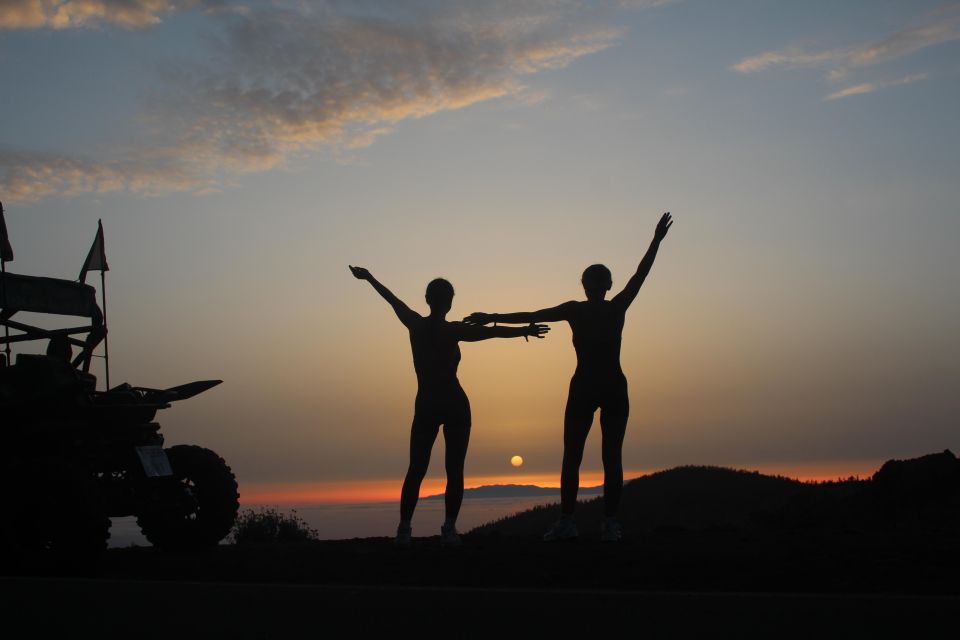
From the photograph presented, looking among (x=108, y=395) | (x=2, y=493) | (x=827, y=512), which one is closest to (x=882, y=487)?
(x=827, y=512)

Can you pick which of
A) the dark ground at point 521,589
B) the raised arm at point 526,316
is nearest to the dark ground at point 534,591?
the dark ground at point 521,589

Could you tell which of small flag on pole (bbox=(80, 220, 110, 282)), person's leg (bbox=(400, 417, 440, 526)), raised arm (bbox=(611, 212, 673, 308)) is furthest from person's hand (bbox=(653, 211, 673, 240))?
small flag on pole (bbox=(80, 220, 110, 282))

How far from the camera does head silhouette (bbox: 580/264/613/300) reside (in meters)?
9.09

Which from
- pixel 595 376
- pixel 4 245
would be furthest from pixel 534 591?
pixel 4 245

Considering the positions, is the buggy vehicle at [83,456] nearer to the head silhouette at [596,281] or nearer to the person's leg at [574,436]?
the person's leg at [574,436]

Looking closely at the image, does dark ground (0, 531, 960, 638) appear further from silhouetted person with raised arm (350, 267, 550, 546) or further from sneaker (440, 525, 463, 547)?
silhouetted person with raised arm (350, 267, 550, 546)

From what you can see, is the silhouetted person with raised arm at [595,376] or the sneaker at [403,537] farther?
the silhouetted person with raised arm at [595,376]

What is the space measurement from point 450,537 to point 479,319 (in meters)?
2.01

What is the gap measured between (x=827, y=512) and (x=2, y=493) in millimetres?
10376

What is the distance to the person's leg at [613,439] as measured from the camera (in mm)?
8672

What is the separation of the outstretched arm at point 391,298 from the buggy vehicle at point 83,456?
2.01m

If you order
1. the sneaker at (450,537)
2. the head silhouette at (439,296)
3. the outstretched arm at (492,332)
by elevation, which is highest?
the head silhouette at (439,296)

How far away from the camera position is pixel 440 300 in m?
9.25

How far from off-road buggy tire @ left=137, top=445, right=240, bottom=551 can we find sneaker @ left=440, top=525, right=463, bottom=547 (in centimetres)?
276
